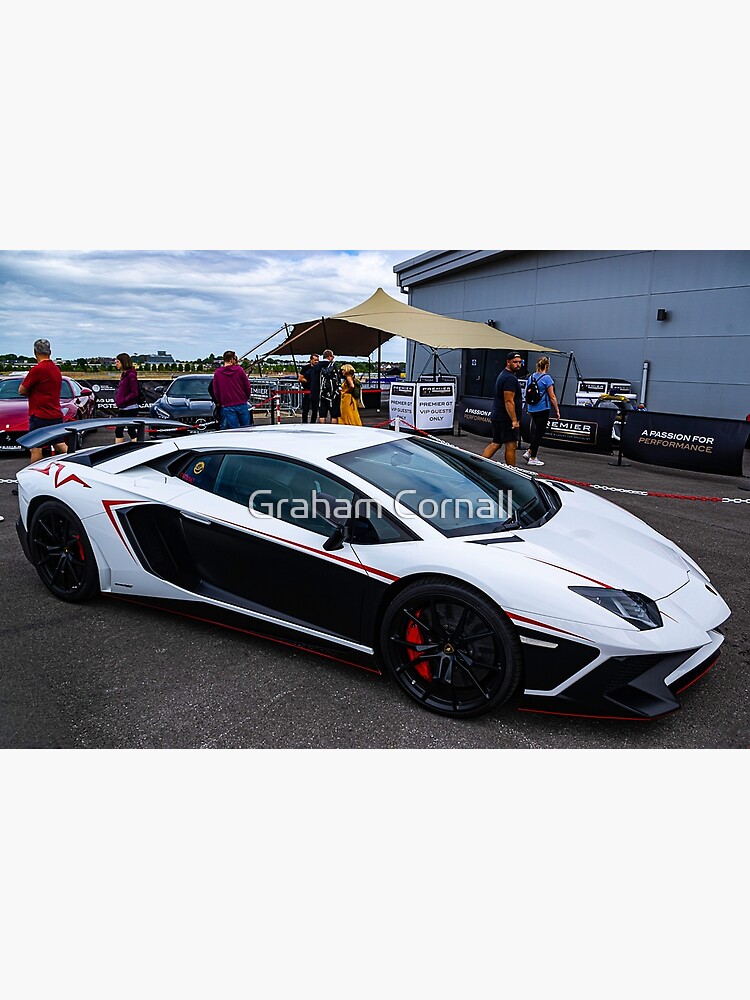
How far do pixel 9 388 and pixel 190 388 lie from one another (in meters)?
3.53

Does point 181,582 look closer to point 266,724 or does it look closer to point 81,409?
point 266,724

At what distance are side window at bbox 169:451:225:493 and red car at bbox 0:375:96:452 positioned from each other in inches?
231

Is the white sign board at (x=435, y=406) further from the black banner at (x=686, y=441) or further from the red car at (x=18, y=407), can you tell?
the red car at (x=18, y=407)

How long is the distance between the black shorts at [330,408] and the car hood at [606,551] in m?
9.26

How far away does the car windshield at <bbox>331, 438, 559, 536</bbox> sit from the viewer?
3.06m

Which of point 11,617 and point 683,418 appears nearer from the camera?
point 11,617

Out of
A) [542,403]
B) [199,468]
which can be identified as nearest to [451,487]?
[199,468]

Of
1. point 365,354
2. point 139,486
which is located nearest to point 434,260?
point 365,354

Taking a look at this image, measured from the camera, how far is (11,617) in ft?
12.5

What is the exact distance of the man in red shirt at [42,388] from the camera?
6.97 m

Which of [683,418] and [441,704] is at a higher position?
[683,418]

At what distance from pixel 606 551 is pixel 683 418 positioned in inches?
282

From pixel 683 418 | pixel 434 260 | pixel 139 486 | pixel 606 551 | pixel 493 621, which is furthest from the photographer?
pixel 434 260

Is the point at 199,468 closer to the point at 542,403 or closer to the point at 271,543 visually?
the point at 271,543
